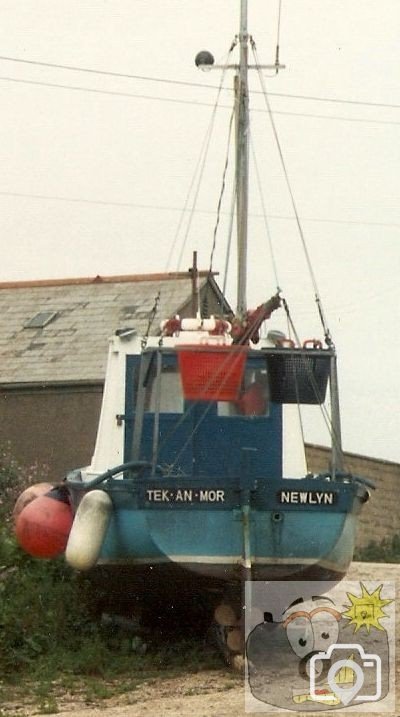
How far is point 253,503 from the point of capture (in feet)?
48.3

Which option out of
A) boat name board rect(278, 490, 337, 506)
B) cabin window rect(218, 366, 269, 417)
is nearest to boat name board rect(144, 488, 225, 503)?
boat name board rect(278, 490, 337, 506)

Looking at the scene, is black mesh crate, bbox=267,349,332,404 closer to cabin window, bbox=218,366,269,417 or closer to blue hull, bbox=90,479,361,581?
cabin window, bbox=218,366,269,417

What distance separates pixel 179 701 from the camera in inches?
508

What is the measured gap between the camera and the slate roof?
110 feet

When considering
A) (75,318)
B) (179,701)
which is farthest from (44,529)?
(75,318)

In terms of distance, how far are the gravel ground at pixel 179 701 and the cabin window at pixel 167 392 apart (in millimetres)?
3213

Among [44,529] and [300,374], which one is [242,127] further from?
[44,529]

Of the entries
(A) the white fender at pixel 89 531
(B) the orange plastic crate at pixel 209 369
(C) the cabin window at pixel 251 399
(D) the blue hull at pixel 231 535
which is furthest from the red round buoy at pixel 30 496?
(D) the blue hull at pixel 231 535

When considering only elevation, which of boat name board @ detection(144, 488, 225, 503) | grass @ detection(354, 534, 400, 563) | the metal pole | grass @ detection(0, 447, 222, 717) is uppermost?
grass @ detection(354, 534, 400, 563)

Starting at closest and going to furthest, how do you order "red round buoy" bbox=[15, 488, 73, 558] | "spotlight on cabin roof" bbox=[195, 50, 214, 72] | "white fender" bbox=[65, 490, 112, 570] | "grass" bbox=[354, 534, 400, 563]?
"white fender" bbox=[65, 490, 112, 570], "red round buoy" bbox=[15, 488, 73, 558], "spotlight on cabin roof" bbox=[195, 50, 214, 72], "grass" bbox=[354, 534, 400, 563]

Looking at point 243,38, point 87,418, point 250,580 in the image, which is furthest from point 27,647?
point 87,418

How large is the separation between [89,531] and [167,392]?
2243 mm

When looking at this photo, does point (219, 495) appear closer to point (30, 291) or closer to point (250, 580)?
point (250, 580)

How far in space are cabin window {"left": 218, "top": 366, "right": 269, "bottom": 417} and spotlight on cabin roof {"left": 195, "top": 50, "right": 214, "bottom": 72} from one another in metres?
6.33
